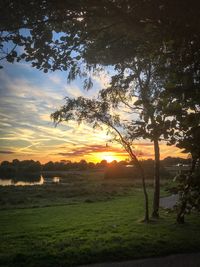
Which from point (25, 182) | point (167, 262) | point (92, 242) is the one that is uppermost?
point (25, 182)

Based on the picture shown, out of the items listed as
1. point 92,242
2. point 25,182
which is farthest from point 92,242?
point 25,182

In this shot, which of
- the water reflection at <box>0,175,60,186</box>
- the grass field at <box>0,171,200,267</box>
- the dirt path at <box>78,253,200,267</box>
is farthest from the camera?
the water reflection at <box>0,175,60,186</box>

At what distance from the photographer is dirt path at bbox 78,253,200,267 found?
11625 millimetres

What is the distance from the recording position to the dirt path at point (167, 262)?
1162cm

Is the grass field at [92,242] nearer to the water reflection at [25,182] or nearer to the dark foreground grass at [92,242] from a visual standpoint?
the dark foreground grass at [92,242]

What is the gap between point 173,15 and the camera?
749cm

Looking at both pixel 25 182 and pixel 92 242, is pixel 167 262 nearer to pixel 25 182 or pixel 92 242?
pixel 92 242

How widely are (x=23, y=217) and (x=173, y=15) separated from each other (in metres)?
19.8

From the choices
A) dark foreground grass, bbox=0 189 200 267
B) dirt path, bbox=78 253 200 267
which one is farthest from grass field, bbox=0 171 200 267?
dirt path, bbox=78 253 200 267

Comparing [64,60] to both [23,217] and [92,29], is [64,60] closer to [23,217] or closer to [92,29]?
[92,29]

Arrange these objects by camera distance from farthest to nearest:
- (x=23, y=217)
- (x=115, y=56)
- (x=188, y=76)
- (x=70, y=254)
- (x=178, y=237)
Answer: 1. (x=23, y=217)
2. (x=178, y=237)
3. (x=115, y=56)
4. (x=70, y=254)
5. (x=188, y=76)

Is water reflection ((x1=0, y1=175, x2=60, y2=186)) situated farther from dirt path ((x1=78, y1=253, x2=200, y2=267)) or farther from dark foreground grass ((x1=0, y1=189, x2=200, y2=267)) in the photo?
dirt path ((x1=78, y1=253, x2=200, y2=267))

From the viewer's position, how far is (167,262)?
12078 mm

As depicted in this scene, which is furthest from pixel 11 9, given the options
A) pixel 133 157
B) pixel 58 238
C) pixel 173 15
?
pixel 133 157
